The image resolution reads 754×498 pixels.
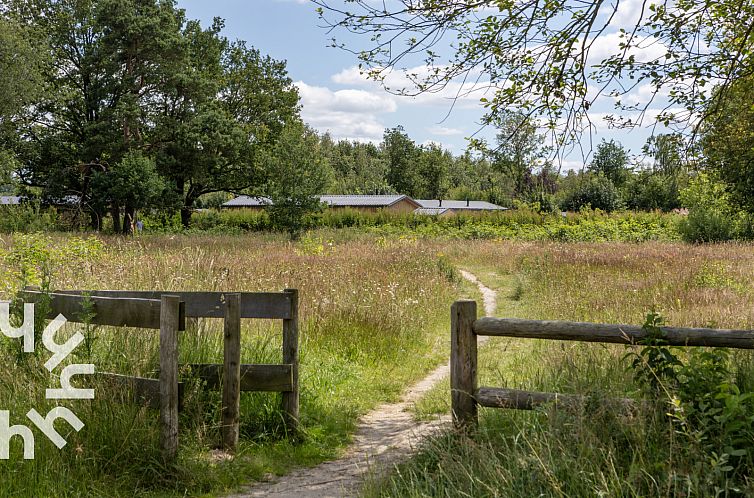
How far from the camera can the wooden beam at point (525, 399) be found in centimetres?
445

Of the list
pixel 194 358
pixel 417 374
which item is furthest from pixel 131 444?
pixel 417 374

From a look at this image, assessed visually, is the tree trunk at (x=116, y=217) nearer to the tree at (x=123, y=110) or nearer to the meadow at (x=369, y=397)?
the tree at (x=123, y=110)

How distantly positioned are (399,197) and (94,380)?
67.7 m

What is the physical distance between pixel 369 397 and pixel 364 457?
183 centimetres

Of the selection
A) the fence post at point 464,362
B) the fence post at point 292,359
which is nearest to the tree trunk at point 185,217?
the fence post at point 292,359

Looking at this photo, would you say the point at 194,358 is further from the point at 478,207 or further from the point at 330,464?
the point at 478,207

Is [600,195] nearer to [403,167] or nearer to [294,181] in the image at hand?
[403,167]

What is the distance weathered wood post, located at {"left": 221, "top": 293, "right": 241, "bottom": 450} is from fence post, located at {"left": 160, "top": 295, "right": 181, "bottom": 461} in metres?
0.58

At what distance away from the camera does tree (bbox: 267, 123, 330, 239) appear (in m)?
36.3

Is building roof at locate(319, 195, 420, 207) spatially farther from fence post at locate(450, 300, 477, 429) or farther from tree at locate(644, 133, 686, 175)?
fence post at locate(450, 300, 477, 429)

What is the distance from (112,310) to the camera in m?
5.27

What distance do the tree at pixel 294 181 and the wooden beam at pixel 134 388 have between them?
103 feet

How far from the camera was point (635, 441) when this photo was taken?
4.15m

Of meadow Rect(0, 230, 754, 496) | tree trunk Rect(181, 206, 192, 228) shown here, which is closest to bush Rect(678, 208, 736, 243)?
meadow Rect(0, 230, 754, 496)
